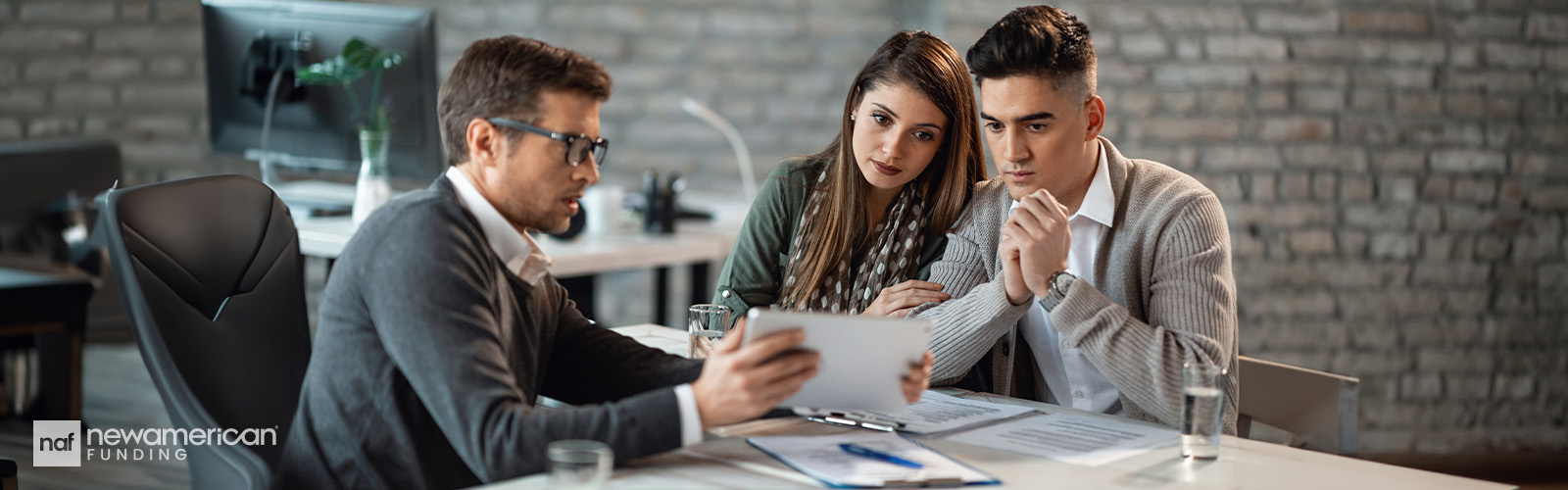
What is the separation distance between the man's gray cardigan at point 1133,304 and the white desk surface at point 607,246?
3.43 ft

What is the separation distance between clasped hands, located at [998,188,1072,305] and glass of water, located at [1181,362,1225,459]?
27 centimetres

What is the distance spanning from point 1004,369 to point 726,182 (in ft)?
8.66

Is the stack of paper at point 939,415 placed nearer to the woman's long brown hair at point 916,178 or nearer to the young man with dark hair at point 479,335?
the young man with dark hair at point 479,335

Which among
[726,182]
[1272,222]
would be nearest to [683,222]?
[726,182]

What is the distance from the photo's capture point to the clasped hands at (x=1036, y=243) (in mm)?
1726

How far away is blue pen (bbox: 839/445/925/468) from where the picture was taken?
1423 mm

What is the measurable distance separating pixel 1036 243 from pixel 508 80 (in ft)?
2.33

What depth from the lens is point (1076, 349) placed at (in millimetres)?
1900

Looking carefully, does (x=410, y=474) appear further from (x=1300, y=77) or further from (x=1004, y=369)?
(x=1300, y=77)

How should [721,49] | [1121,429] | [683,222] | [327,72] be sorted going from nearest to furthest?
[1121,429], [327,72], [683,222], [721,49]

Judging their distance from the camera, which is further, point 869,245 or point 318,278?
point 318,278

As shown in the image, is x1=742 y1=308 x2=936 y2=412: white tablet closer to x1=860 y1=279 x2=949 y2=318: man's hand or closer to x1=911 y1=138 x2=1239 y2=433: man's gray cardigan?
x1=911 y1=138 x2=1239 y2=433: man's gray cardigan

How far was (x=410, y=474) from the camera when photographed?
146 centimetres

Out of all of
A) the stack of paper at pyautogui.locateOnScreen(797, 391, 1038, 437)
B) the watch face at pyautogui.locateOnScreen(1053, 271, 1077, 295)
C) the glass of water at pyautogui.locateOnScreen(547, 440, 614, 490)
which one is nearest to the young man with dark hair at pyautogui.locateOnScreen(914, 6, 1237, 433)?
the watch face at pyautogui.locateOnScreen(1053, 271, 1077, 295)
